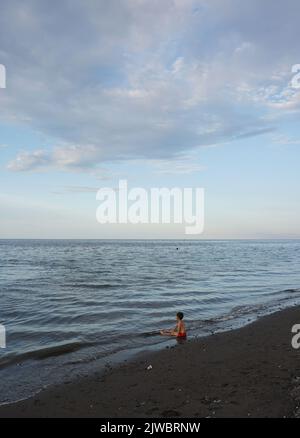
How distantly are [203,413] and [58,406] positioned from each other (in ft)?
9.78

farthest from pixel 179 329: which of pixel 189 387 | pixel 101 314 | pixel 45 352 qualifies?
pixel 101 314

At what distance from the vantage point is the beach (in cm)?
721

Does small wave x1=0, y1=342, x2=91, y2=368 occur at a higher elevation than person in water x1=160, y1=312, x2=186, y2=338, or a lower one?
lower

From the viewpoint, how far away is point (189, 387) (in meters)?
8.47

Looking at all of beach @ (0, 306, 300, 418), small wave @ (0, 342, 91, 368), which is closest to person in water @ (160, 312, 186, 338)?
beach @ (0, 306, 300, 418)

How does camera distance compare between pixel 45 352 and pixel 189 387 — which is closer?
pixel 189 387

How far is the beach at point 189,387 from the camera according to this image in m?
7.21

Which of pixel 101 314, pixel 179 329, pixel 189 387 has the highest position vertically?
pixel 189 387

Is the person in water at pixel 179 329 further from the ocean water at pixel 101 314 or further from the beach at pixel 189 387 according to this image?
the beach at pixel 189 387

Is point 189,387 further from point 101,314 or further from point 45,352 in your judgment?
point 101,314

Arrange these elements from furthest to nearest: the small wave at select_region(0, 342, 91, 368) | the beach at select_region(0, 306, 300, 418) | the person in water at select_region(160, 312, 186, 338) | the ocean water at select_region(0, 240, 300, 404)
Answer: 1. the person in water at select_region(160, 312, 186, 338)
2. the small wave at select_region(0, 342, 91, 368)
3. the ocean water at select_region(0, 240, 300, 404)
4. the beach at select_region(0, 306, 300, 418)

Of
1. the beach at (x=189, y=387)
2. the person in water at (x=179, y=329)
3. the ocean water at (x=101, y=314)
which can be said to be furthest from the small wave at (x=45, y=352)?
the person in water at (x=179, y=329)

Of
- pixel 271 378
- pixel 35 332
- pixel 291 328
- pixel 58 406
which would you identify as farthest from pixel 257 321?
pixel 58 406

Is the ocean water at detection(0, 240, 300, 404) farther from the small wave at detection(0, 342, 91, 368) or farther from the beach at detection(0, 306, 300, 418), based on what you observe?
the beach at detection(0, 306, 300, 418)
